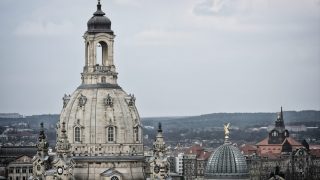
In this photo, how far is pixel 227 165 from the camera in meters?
107

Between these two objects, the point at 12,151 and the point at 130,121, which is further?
the point at 12,151

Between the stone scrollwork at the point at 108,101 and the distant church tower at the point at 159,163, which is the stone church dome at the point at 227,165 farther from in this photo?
the stone scrollwork at the point at 108,101

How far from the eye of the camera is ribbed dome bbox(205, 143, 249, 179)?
107062mm

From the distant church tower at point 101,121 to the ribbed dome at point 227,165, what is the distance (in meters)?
6.23

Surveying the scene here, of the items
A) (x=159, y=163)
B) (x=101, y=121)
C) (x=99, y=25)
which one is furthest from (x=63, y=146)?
(x=99, y=25)

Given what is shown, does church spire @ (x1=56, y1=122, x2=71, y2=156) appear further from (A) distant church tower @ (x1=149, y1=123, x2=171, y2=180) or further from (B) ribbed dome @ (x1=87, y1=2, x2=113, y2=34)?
(B) ribbed dome @ (x1=87, y1=2, x2=113, y2=34)

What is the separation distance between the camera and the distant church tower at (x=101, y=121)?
10388cm

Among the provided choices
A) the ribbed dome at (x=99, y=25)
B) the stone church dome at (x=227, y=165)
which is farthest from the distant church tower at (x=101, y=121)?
the stone church dome at (x=227, y=165)

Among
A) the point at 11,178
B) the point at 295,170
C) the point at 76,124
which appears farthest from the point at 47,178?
the point at 295,170

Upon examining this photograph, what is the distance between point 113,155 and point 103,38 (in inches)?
391

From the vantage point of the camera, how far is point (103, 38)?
351ft

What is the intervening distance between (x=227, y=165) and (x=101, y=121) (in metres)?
11.2

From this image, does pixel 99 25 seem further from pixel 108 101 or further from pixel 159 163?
pixel 159 163

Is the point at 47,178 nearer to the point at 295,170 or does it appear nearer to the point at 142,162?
the point at 142,162
